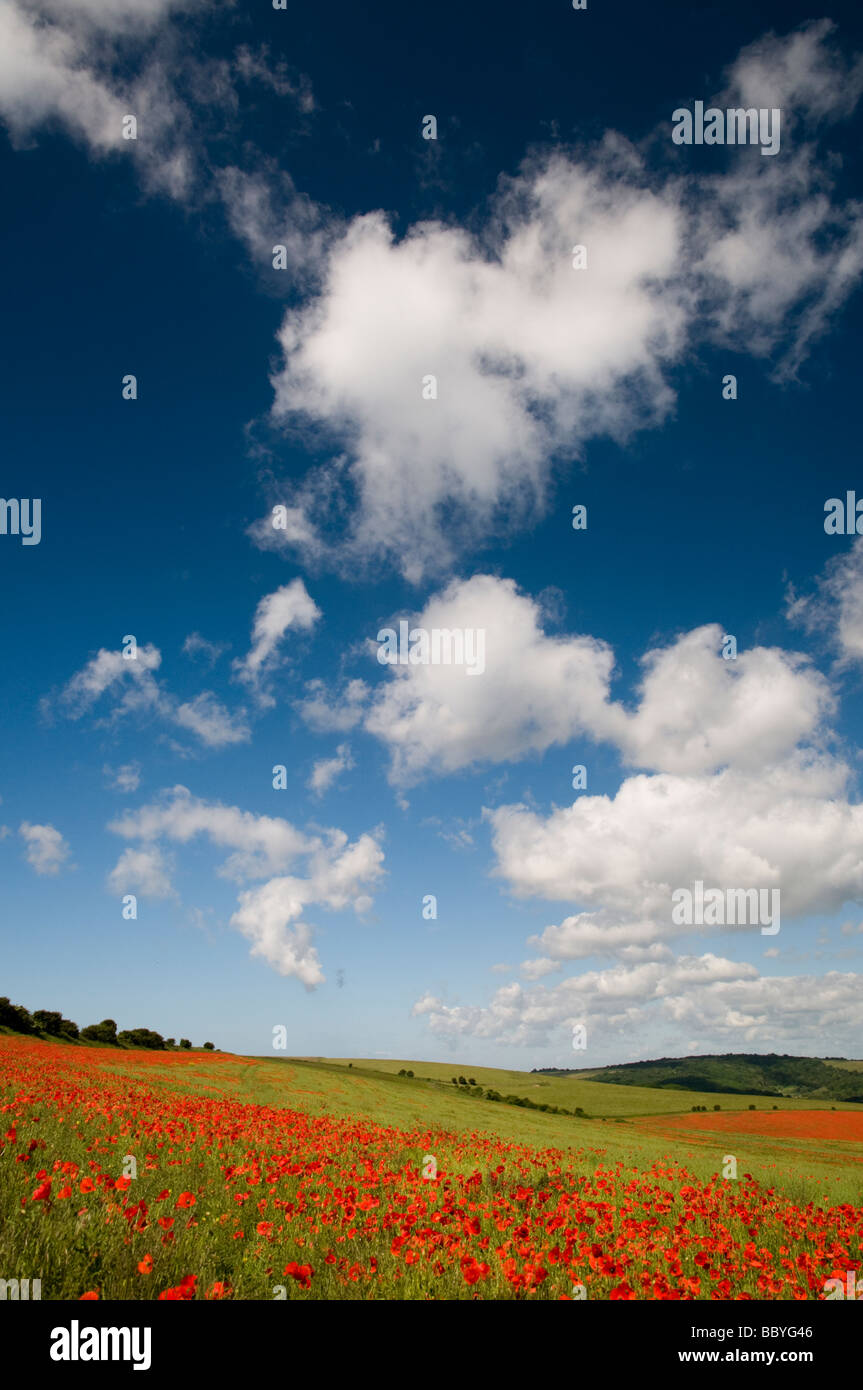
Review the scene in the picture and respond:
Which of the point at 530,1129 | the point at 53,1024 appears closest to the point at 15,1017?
the point at 53,1024

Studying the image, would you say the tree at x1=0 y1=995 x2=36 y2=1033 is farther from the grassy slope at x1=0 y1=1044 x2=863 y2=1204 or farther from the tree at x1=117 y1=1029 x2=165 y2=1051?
the grassy slope at x1=0 y1=1044 x2=863 y2=1204

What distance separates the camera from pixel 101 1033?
64.2 meters

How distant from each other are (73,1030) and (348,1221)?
7164 cm

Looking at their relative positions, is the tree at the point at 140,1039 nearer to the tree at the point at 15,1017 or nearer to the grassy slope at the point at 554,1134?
the tree at the point at 15,1017

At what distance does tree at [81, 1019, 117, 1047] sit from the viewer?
63.9 metres

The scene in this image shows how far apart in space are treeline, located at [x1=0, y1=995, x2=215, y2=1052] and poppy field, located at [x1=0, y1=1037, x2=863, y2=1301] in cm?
5542

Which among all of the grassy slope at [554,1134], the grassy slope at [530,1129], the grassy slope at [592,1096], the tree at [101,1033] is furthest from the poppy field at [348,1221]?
the tree at [101,1033]

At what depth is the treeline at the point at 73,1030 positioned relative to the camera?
56.2m

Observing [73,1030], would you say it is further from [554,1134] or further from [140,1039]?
[554,1134]

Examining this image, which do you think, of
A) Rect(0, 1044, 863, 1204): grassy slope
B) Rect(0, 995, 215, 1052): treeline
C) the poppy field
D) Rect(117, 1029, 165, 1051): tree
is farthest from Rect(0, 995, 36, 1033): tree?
the poppy field

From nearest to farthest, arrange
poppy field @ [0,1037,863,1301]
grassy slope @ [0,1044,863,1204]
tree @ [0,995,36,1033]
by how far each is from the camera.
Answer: poppy field @ [0,1037,863,1301] < grassy slope @ [0,1044,863,1204] < tree @ [0,995,36,1033]
